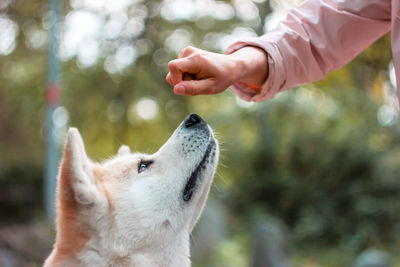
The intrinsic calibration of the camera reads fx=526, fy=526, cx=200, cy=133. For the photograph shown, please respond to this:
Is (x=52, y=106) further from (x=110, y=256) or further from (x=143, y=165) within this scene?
(x=110, y=256)

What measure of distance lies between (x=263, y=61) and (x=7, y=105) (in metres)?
13.3

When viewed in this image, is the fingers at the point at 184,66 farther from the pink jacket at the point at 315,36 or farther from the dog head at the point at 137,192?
the dog head at the point at 137,192

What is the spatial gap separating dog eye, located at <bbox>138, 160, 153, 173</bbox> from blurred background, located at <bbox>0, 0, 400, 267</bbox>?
677 centimetres

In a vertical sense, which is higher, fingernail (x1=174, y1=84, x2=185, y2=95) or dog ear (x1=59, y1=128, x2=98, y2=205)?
fingernail (x1=174, y1=84, x2=185, y2=95)

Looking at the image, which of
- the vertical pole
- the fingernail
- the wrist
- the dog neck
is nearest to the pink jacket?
the wrist

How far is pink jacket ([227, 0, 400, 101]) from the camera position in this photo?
2.29 m

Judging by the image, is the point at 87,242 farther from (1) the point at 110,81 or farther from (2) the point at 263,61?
(1) the point at 110,81

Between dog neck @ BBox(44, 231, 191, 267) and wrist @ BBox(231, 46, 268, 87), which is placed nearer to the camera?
wrist @ BBox(231, 46, 268, 87)

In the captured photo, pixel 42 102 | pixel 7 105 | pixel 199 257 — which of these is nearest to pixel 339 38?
pixel 199 257

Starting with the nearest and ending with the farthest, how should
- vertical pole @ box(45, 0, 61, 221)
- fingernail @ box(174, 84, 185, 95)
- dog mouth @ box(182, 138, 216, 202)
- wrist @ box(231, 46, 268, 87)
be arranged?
1. fingernail @ box(174, 84, 185, 95)
2. wrist @ box(231, 46, 268, 87)
3. dog mouth @ box(182, 138, 216, 202)
4. vertical pole @ box(45, 0, 61, 221)

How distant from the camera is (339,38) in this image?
2.35m

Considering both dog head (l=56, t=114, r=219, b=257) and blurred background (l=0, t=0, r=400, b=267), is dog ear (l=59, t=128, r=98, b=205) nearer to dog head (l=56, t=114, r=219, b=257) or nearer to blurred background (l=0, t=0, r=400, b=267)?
dog head (l=56, t=114, r=219, b=257)

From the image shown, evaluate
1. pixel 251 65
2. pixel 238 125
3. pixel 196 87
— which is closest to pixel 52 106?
pixel 238 125

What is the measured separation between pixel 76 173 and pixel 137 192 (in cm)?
39
